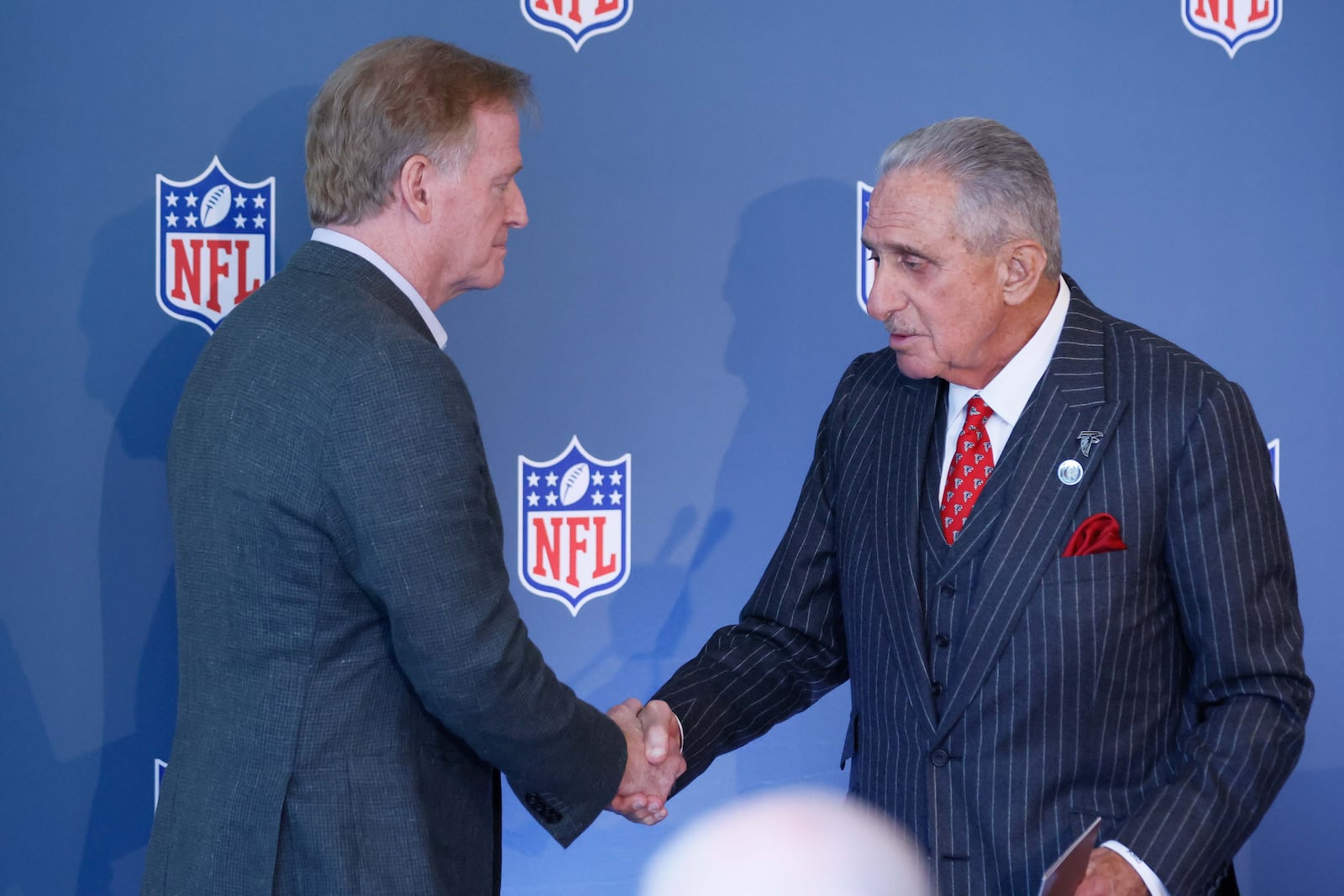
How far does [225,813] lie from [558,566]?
120cm

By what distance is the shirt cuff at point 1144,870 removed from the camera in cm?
172

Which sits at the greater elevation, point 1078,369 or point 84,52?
point 84,52

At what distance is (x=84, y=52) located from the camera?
2.49 m

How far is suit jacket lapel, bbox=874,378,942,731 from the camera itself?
188cm

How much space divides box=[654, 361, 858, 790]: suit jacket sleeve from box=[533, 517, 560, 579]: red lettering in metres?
0.55

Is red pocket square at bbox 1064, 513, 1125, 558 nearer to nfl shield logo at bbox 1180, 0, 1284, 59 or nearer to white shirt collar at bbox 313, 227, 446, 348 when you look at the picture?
white shirt collar at bbox 313, 227, 446, 348

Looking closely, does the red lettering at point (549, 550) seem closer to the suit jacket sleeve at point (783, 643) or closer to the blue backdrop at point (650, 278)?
the blue backdrop at point (650, 278)

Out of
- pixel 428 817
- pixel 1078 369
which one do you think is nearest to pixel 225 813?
pixel 428 817

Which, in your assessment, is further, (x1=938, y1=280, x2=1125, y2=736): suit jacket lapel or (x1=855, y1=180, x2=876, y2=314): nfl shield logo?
(x1=855, y1=180, x2=876, y2=314): nfl shield logo

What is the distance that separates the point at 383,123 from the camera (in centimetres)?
177

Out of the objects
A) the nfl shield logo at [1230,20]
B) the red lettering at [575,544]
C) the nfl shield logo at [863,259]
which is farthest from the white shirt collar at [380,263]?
the nfl shield logo at [1230,20]

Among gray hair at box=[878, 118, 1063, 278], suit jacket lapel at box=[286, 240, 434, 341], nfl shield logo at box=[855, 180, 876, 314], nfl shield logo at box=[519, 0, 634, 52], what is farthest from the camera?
nfl shield logo at box=[855, 180, 876, 314]

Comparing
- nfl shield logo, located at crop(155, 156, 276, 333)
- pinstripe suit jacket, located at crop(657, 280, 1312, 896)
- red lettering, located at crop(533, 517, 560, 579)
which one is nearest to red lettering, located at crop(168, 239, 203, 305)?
nfl shield logo, located at crop(155, 156, 276, 333)

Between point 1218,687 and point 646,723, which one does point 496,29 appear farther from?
point 1218,687
